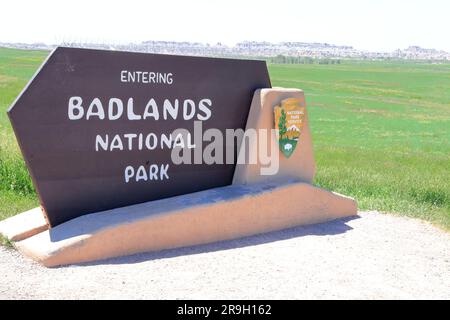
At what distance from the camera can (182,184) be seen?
6863 mm

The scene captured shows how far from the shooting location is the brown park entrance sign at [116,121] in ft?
19.1

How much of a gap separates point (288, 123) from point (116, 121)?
2116mm

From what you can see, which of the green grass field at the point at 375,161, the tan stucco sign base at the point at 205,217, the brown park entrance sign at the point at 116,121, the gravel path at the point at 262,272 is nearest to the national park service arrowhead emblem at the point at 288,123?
the tan stucco sign base at the point at 205,217

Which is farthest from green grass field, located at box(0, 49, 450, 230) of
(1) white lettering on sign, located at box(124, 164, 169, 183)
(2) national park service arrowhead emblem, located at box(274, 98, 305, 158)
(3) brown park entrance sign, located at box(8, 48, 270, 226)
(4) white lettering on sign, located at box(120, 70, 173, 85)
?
(4) white lettering on sign, located at box(120, 70, 173, 85)

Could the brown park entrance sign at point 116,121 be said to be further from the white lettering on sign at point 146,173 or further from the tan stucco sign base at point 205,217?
the tan stucco sign base at point 205,217

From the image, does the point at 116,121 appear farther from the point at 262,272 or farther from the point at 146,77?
the point at 262,272

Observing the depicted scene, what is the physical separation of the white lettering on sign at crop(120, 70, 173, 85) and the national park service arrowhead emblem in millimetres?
1373

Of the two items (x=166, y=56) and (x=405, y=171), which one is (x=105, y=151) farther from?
(x=405, y=171)

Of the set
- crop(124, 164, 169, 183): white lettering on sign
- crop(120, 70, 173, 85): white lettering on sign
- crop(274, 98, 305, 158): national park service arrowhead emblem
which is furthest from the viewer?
crop(274, 98, 305, 158): national park service arrowhead emblem

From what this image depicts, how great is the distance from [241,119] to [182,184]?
1084 mm

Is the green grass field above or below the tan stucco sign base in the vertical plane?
below

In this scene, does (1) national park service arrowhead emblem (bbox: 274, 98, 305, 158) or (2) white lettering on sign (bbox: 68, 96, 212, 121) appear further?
(1) national park service arrowhead emblem (bbox: 274, 98, 305, 158)

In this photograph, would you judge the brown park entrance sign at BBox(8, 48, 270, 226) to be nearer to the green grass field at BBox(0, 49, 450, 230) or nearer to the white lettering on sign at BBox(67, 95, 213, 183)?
the white lettering on sign at BBox(67, 95, 213, 183)

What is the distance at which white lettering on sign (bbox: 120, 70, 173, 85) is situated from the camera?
20.7ft
